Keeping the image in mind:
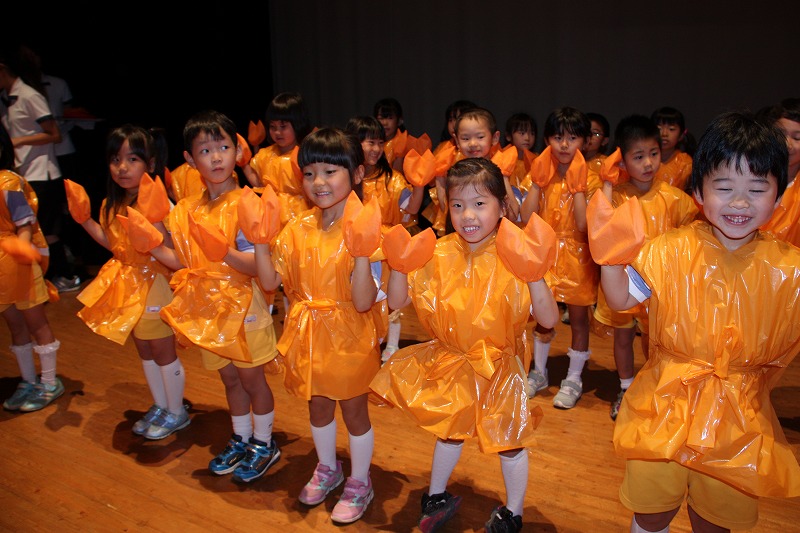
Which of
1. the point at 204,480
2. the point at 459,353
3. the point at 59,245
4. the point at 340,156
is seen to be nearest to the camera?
the point at 459,353

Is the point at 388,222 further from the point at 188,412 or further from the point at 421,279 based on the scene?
the point at 421,279

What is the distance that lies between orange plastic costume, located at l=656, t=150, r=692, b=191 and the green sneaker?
2851 mm

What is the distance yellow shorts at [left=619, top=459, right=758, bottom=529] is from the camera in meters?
1.39

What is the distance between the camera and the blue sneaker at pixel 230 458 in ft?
7.30

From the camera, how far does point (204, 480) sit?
7.23 feet

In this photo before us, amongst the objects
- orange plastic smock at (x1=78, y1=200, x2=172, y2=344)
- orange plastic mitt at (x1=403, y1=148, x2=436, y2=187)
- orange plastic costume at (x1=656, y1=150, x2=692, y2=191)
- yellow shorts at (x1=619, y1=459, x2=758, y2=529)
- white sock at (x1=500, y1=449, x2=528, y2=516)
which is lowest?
white sock at (x1=500, y1=449, x2=528, y2=516)

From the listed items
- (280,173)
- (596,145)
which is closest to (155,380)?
(280,173)

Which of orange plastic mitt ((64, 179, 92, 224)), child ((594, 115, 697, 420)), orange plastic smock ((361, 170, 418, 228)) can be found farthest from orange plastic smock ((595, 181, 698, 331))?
orange plastic mitt ((64, 179, 92, 224))

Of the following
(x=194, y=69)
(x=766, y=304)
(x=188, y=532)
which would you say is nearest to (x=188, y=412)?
(x=188, y=532)

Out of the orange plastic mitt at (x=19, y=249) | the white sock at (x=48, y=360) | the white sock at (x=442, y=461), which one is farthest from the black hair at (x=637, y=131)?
the white sock at (x=48, y=360)

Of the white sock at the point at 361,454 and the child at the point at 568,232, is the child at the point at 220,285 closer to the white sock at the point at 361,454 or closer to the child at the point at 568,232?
the white sock at the point at 361,454

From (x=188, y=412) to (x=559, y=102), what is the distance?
3735mm

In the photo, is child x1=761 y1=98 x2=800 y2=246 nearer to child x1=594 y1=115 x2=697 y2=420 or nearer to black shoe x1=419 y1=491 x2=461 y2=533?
child x1=594 y1=115 x2=697 y2=420

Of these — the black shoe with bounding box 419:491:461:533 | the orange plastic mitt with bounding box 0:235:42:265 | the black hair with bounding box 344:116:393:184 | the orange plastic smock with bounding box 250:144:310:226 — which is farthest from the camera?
the orange plastic smock with bounding box 250:144:310:226
